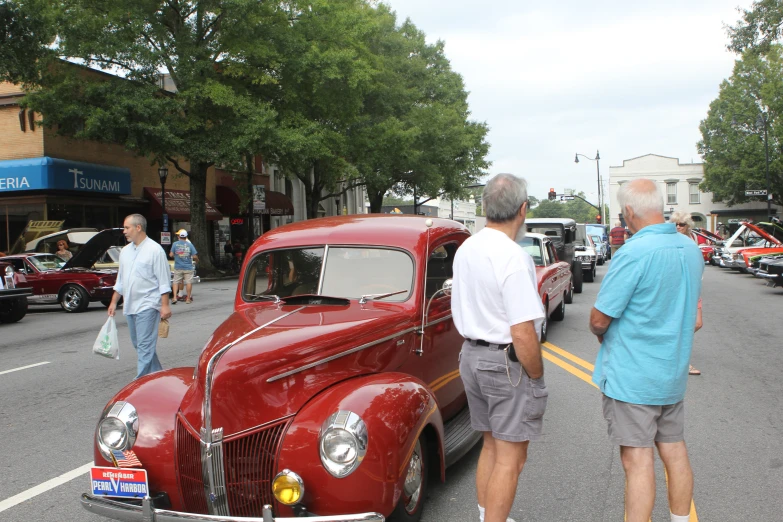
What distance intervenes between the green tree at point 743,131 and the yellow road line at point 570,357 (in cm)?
4647

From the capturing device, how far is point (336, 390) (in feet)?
12.1

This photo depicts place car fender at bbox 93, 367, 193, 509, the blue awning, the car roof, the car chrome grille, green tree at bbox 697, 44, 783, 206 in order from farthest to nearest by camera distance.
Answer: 1. green tree at bbox 697, 44, 783, 206
2. the blue awning
3. the car roof
4. car fender at bbox 93, 367, 193, 509
5. the car chrome grille

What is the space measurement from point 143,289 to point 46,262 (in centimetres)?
1350

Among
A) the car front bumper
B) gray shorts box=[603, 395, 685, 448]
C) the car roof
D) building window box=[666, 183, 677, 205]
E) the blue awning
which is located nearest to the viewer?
the car front bumper

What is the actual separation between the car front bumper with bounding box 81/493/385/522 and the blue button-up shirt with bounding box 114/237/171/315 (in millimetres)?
3409

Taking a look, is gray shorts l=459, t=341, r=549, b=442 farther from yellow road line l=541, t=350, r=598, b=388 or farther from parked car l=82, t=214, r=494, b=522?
yellow road line l=541, t=350, r=598, b=388

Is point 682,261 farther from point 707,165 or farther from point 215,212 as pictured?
point 707,165

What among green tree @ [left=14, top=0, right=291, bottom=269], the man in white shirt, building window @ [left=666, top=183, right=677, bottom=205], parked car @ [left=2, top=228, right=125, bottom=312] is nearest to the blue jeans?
the man in white shirt

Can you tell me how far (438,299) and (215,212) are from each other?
1199 inches

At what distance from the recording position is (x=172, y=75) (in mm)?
26766

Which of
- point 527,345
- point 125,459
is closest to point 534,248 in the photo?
point 527,345

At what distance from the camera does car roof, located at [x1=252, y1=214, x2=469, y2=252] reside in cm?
498

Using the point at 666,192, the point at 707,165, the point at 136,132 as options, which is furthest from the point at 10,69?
the point at 666,192

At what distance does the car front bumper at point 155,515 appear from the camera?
10.2ft
